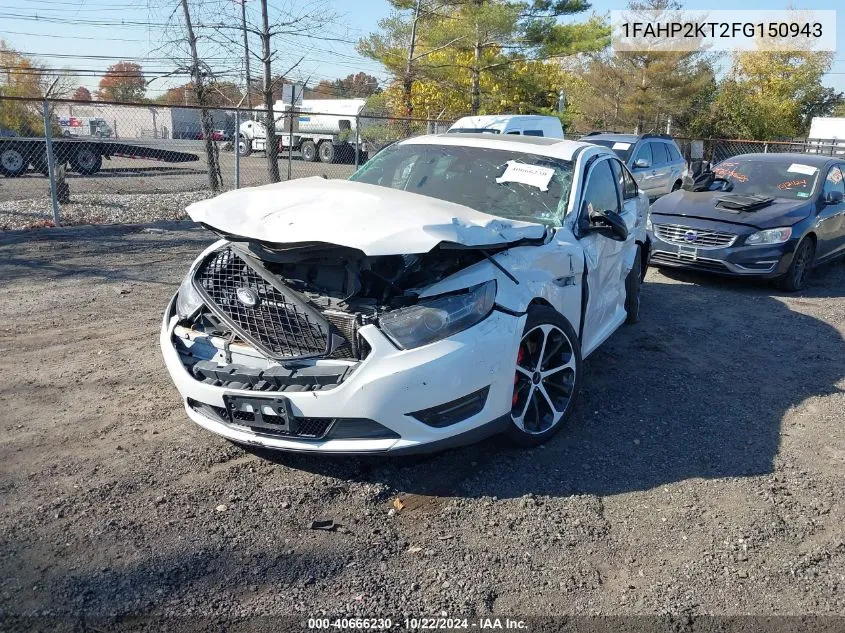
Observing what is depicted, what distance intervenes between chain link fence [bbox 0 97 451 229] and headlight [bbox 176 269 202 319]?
238 inches

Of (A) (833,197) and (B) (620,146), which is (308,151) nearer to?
(B) (620,146)

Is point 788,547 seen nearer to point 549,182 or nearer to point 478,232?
point 478,232

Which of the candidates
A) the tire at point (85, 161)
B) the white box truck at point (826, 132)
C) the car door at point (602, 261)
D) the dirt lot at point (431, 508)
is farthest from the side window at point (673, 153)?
the white box truck at point (826, 132)

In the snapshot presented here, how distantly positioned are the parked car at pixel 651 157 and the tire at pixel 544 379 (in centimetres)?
980

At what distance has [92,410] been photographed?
424 cm

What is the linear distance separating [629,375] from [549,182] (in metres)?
1.60

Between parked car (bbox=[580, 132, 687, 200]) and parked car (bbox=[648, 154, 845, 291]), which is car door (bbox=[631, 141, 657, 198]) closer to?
parked car (bbox=[580, 132, 687, 200])

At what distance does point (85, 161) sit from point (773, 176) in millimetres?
14675

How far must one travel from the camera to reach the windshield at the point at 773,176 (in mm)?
9039

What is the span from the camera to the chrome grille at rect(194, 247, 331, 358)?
11.3 feet

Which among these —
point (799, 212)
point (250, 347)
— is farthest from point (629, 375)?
point (799, 212)

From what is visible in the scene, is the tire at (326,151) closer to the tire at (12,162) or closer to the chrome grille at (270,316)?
the tire at (12,162)

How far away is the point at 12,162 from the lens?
16281 mm

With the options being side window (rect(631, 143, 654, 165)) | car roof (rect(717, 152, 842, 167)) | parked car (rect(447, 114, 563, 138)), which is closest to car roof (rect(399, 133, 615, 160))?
car roof (rect(717, 152, 842, 167))
